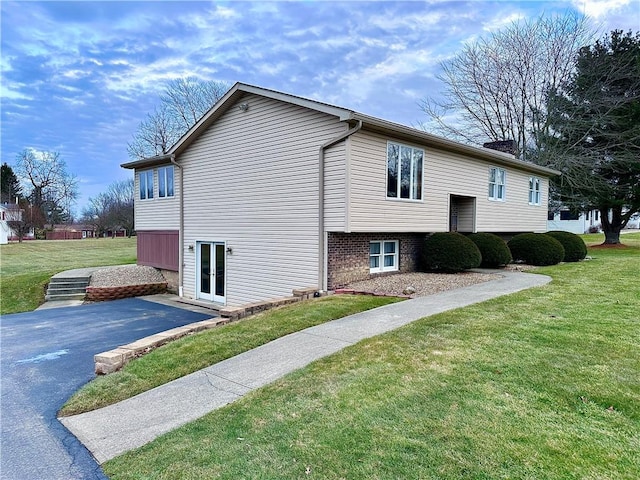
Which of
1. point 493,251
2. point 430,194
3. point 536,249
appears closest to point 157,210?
point 430,194

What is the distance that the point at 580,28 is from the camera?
77.5 feet

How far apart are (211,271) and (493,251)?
391 inches

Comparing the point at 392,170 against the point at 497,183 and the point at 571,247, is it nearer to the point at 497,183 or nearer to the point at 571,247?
the point at 497,183

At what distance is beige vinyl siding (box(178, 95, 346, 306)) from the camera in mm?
10805

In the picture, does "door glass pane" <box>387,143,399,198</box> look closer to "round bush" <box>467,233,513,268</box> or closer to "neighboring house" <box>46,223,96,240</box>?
"round bush" <box>467,233,513,268</box>

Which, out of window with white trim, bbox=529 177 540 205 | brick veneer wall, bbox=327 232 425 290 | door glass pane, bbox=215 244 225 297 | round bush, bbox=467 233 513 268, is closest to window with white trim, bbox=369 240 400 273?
brick veneer wall, bbox=327 232 425 290

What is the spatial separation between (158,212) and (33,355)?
983 centimetres

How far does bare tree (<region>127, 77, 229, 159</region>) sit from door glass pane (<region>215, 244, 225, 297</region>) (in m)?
21.5

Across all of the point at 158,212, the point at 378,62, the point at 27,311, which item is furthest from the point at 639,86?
the point at 27,311

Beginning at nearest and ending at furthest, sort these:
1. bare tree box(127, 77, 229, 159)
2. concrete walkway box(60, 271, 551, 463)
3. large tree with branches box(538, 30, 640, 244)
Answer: concrete walkway box(60, 271, 551, 463), large tree with branches box(538, 30, 640, 244), bare tree box(127, 77, 229, 159)

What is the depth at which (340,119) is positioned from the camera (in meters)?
9.61

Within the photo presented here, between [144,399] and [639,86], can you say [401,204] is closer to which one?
[144,399]

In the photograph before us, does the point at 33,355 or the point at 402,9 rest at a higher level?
Answer: the point at 402,9

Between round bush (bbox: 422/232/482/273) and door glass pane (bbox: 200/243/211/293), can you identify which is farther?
door glass pane (bbox: 200/243/211/293)
